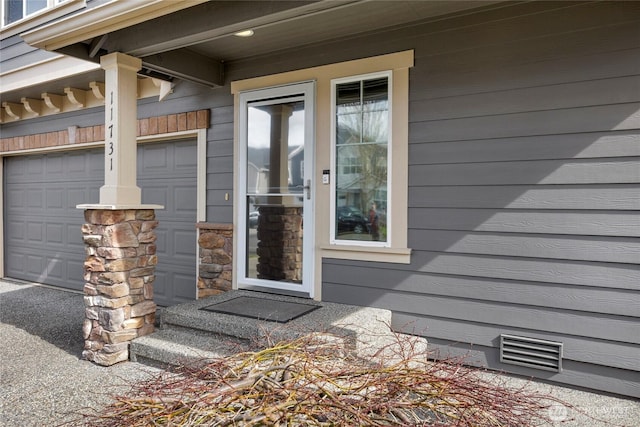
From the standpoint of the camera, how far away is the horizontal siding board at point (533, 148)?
8.74ft

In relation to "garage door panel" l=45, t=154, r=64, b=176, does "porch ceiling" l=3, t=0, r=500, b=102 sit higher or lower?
higher

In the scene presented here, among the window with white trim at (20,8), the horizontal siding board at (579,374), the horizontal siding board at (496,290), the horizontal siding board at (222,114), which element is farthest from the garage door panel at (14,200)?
the horizontal siding board at (579,374)

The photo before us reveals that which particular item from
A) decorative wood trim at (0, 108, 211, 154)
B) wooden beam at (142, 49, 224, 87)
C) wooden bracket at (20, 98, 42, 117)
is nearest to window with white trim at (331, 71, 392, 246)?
wooden beam at (142, 49, 224, 87)

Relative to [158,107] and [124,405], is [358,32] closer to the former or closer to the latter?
[158,107]

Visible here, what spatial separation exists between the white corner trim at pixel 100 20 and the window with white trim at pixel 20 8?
2.44 meters

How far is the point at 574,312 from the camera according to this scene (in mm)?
2795

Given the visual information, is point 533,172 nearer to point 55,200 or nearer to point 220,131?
point 220,131

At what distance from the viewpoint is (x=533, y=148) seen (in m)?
2.90

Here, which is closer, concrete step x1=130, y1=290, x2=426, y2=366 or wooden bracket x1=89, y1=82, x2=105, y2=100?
concrete step x1=130, y1=290, x2=426, y2=366

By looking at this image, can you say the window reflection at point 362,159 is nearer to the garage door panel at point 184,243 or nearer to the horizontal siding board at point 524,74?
the horizontal siding board at point 524,74

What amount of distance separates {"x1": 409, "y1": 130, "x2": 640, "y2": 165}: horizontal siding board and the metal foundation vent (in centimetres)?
122

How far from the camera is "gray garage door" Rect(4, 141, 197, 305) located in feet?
15.7

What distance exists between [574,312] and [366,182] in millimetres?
1709

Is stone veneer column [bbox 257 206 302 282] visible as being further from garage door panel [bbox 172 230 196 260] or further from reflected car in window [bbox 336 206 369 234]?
garage door panel [bbox 172 230 196 260]
